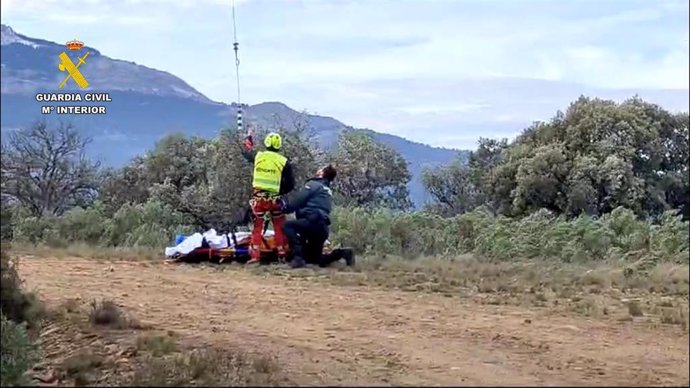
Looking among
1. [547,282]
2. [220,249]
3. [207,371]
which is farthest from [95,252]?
[547,282]

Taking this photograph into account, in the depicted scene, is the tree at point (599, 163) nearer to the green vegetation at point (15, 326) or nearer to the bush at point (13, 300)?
the green vegetation at point (15, 326)

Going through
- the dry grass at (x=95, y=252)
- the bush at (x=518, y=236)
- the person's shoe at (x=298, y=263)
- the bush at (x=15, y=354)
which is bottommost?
the bush at (x=15, y=354)

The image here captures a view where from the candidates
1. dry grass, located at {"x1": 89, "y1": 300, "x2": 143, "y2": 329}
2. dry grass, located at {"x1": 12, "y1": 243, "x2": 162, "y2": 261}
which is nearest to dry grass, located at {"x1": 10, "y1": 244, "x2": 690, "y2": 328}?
dry grass, located at {"x1": 89, "y1": 300, "x2": 143, "y2": 329}

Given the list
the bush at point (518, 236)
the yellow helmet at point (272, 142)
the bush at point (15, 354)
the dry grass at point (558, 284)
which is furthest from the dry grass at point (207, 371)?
the yellow helmet at point (272, 142)

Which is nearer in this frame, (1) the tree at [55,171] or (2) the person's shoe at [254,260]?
(2) the person's shoe at [254,260]

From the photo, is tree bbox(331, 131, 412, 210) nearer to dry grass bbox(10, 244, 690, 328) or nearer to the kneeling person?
the kneeling person

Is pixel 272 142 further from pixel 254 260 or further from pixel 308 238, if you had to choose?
pixel 254 260

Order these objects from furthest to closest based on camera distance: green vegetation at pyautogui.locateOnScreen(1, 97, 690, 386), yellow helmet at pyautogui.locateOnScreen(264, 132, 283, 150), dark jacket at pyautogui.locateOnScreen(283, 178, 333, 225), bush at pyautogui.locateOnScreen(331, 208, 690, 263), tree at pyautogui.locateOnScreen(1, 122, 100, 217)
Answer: tree at pyautogui.locateOnScreen(1, 122, 100, 217) → yellow helmet at pyautogui.locateOnScreen(264, 132, 283, 150) → dark jacket at pyautogui.locateOnScreen(283, 178, 333, 225) → green vegetation at pyautogui.locateOnScreen(1, 97, 690, 386) → bush at pyautogui.locateOnScreen(331, 208, 690, 263)
